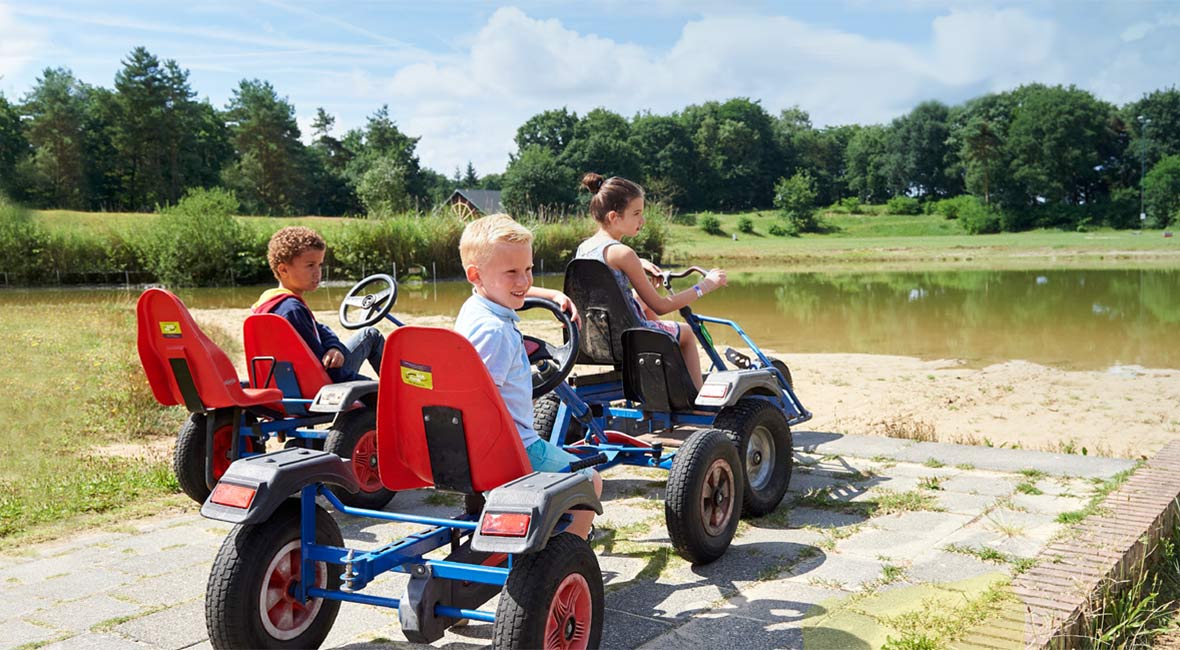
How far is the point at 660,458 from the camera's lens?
449 centimetres

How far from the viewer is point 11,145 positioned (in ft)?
158

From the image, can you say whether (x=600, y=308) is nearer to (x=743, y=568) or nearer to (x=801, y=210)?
(x=743, y=568)

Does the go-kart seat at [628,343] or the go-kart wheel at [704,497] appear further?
the go-kart seat at [628,343]

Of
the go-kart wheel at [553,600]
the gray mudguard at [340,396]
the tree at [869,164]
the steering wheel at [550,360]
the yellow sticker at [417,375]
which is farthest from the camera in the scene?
the tree at [869,164]

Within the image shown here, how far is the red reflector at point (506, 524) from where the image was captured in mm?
2674

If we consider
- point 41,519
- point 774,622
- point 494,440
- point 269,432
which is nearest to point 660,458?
point 774,622

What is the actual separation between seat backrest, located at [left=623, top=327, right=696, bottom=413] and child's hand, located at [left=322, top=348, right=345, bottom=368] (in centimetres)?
159

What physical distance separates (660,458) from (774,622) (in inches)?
47.4

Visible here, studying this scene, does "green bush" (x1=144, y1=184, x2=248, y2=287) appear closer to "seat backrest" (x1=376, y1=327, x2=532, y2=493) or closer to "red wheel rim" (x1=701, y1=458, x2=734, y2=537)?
"red wheel rim" (x1=701, y1=458, x2=734, y2=537)

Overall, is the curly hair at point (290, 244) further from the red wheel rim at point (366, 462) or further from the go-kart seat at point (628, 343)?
the go-kart seat at point (628, 343)

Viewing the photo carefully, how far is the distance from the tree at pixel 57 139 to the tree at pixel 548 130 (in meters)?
40.0

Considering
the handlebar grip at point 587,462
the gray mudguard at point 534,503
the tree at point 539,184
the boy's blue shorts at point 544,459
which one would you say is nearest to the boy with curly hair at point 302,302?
the handlebar grip at point 587,462

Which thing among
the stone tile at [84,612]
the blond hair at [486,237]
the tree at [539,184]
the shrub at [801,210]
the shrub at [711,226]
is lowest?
the stone tile at [84,612]

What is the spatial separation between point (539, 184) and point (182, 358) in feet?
209
